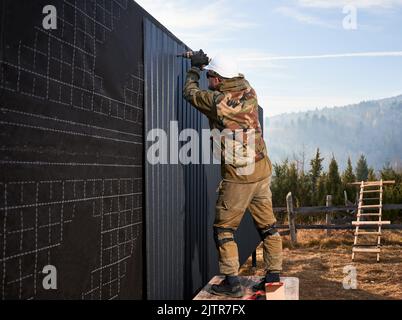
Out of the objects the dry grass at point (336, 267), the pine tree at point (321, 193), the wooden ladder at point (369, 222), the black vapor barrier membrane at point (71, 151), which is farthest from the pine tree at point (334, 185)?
the black vapor barrier membrane at point (71, 151)

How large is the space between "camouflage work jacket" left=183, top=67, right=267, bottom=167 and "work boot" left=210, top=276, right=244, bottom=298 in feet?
2.98

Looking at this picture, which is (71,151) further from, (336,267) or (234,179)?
(336,267)

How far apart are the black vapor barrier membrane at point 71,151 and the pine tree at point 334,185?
1730cm

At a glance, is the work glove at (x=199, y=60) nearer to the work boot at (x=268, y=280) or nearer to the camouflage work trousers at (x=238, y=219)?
the camouflage work trousers at (x=238, y=219)

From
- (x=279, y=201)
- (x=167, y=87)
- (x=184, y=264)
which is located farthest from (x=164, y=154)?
(x=279, y=201)

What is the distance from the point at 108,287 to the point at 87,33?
1542 millimetres

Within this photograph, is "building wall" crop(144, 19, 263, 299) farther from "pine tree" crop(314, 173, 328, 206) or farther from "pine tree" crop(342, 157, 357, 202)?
"pine tree" crop(342, 157, 357, 202)

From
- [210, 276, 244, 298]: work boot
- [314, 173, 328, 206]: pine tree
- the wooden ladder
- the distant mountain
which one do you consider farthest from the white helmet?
the distant mountain

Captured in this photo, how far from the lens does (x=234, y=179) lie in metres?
3.56

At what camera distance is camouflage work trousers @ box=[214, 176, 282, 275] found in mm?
3482

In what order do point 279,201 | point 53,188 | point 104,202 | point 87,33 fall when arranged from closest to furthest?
point 53,188 → point 87,33 → point 104,202 → point 279,201

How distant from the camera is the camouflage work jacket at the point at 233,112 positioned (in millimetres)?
3498

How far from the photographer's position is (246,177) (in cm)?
355
